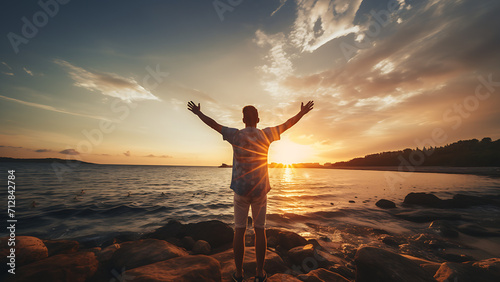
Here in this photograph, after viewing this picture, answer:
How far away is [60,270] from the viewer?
375cm

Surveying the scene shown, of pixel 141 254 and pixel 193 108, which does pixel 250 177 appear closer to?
pixel 193 108

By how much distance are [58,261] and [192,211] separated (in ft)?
33.2

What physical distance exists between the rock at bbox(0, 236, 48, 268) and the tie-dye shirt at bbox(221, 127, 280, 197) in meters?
6.03

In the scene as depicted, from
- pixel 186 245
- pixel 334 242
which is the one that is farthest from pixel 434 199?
pixel 186 245

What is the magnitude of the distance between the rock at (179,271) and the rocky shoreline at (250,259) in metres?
0.02

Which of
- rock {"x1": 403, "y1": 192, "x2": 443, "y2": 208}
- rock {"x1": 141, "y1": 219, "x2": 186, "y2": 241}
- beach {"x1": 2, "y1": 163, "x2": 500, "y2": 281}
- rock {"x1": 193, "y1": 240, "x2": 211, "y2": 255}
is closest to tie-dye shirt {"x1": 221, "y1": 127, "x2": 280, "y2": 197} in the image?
beach {"x1": 2, "y1": 163, "x2": 500, "y2": 281}

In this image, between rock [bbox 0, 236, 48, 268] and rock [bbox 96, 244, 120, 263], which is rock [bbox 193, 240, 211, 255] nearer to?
rock [bbox 96, 244, 120, 263]

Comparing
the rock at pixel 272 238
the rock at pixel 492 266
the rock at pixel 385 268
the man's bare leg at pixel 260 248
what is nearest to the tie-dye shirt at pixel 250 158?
the man's bare leg at pixel 260 248

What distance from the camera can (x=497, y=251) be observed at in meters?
6.33

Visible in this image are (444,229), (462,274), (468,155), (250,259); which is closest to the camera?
(462,274)

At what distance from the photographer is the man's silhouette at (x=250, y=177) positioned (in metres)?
3.33

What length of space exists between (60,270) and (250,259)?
4.27m

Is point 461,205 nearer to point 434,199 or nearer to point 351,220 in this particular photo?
point 434,199

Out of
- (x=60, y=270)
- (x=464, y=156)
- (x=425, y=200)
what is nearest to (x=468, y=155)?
(x=464, y=156)
